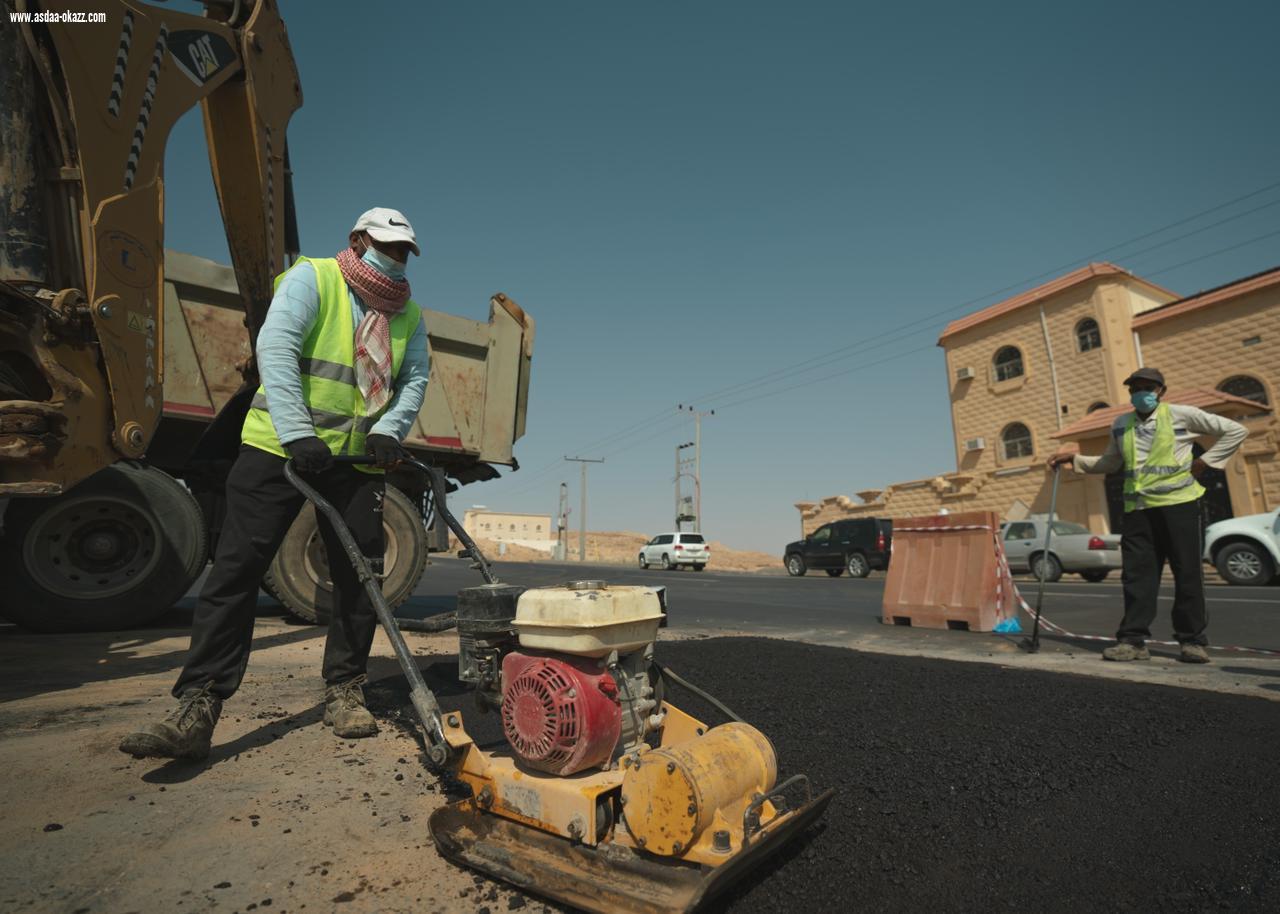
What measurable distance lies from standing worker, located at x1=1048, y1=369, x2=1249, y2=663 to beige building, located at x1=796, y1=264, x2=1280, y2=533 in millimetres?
12504

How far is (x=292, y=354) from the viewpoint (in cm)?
270

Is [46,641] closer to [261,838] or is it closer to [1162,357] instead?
[261,838]

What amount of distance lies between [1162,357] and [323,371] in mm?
23939

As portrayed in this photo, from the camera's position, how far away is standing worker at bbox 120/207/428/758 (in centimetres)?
253

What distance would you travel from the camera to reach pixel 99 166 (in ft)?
10.8

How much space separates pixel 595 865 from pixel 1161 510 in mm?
4770

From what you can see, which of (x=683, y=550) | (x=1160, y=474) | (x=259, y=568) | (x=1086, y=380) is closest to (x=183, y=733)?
(x=259, y=568)

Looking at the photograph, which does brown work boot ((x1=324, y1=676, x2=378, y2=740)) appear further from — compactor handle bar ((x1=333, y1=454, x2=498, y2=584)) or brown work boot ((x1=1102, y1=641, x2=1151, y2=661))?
brown work boot ((x1=1102, y1=641, x2=1151, y2=661))

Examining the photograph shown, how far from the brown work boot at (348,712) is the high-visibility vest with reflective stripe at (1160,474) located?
4971mm

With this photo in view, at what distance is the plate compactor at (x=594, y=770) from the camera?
1.56 metres

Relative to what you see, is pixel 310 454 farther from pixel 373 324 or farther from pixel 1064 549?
pixel 1064 549

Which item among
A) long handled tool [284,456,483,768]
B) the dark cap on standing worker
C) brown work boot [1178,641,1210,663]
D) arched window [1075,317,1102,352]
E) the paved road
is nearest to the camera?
long handled tool [284,456,483,768]

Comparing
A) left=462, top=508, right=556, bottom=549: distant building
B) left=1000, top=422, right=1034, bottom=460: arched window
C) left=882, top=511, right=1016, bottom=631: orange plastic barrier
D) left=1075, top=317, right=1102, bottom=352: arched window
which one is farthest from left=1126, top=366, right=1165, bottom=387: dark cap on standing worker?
left=462, top=508, right=556, bottom=549: distant building

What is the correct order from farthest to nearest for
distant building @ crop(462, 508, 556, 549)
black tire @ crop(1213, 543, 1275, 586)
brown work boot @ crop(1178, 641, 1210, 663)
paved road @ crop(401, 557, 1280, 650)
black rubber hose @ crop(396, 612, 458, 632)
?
distant building @ crop(462, 508, 556, 549) → black tire @ crop(1213, 543, 1275, 586) → paved road @ crop(401, 557, 1280, 650) → brown work boot @ crop(1178, 641, 1210, 663) → black rubber hose @ crop(396, 612, 458, 632)
